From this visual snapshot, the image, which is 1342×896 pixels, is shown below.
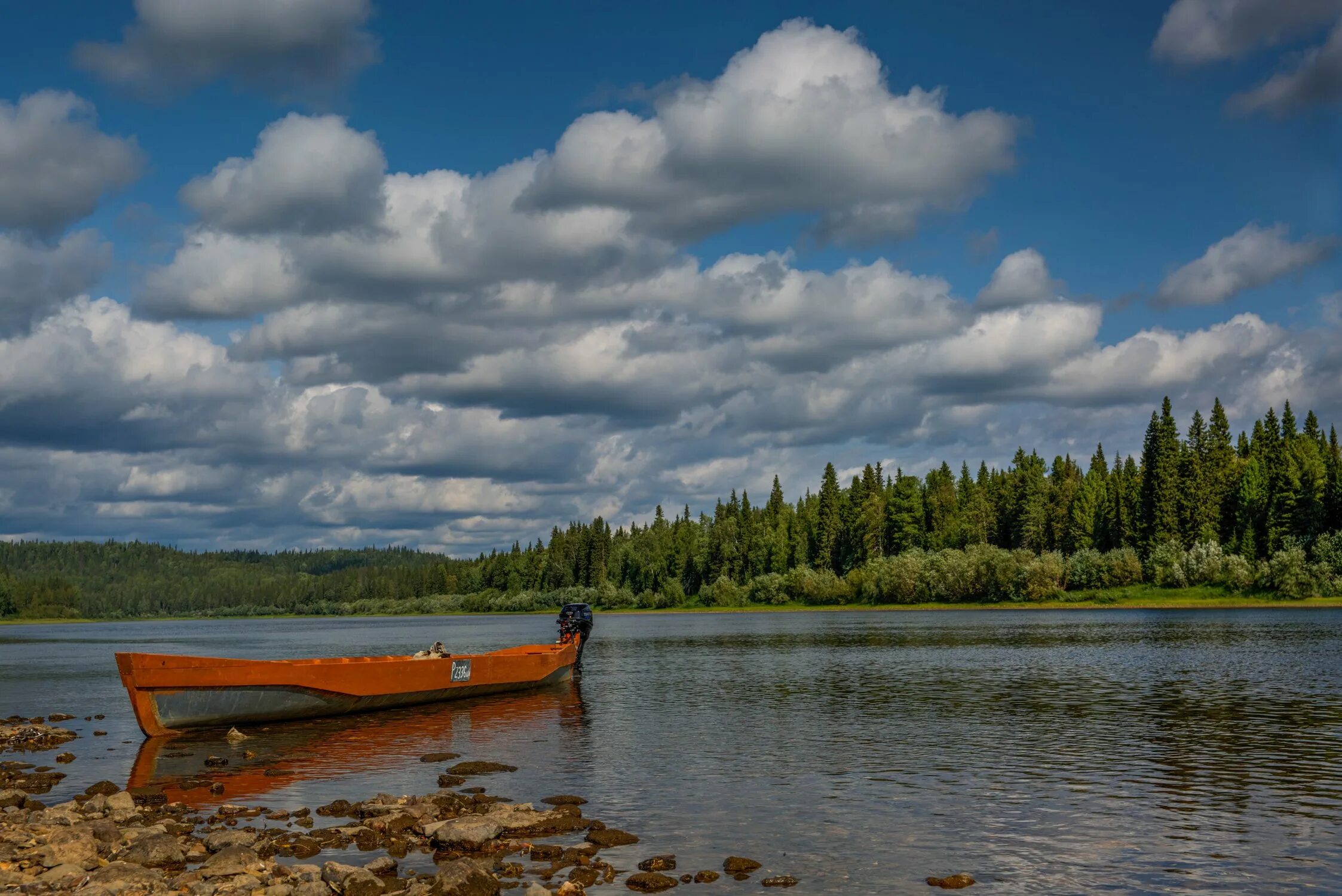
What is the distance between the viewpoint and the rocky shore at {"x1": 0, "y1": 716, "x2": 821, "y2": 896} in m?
A: 19.0

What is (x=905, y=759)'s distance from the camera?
1276 inches

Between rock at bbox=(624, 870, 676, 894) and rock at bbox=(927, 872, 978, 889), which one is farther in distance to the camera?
rock at bbox=(624, 870, 676, 894)

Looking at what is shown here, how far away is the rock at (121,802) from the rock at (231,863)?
6.75m

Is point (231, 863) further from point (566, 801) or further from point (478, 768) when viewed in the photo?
point (478, 768)

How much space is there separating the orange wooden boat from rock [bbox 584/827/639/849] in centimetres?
2399

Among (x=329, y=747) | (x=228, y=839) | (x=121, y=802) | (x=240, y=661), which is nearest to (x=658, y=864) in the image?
(x=228, y=839)

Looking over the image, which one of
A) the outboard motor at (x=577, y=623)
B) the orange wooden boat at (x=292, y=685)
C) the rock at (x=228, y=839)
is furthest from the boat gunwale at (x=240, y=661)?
the rock at (x=228, y=839)

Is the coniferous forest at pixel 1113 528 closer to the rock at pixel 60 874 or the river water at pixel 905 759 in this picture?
the river water at pixel 905 759

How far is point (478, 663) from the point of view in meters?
52.3

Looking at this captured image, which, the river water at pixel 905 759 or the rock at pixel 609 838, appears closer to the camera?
the river water at pixel 905 759

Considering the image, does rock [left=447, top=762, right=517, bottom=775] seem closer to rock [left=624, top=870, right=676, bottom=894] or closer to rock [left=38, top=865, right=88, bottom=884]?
rock [left=38, top=865, right=88, bottom=884]

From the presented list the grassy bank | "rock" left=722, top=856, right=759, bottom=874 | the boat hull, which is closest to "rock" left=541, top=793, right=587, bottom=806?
"rock" left=722, top=856, right=759, bottom=874

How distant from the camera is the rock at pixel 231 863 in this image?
19.6 metres

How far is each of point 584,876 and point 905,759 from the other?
1571 cm
